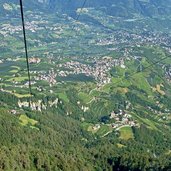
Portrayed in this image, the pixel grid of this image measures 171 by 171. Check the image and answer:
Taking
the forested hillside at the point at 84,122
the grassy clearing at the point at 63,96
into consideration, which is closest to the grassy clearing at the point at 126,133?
the forested hillside at the point at 84,122

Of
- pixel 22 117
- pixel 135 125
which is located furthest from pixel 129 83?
pixel 22 117

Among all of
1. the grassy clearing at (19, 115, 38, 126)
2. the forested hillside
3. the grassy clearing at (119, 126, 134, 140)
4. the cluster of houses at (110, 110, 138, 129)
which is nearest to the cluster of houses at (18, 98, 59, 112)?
the forested hillside

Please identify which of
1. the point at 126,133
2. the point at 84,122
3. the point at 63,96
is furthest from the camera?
the point at 63,96

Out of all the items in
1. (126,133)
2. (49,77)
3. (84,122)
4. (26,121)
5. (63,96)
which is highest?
(26,121)

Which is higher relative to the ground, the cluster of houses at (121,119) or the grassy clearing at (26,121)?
the grassy clearing at (26,121)

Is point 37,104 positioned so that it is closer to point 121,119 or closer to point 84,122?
point 84,122

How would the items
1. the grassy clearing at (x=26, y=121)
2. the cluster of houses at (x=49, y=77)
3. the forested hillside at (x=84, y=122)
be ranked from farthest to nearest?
1. the cluster of houses at (x=49, y=77)
2. the grassy clearing at (x=26, y=121)
3. the forested hillside at (x=84, y=122)

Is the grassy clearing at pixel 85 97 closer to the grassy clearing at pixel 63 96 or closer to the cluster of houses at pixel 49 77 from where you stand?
the grassy clearing at pixel 63 96

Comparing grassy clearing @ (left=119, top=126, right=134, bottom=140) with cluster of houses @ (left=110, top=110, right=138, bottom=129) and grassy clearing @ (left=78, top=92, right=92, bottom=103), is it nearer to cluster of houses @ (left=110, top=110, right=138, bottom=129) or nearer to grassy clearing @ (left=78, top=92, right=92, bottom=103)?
cluster of houses @ (left=110, top=110, right=138, bottom=129)

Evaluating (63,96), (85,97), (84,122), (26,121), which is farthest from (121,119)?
(26,121)
